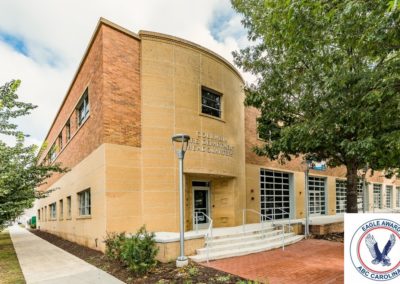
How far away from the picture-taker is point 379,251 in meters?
2.98

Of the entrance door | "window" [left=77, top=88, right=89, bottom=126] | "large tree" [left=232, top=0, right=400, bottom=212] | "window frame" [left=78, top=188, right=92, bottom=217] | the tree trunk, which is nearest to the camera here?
"large tree" [left=232, top=0, right=400, bottom=212]

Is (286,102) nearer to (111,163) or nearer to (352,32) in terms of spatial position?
(352,32)

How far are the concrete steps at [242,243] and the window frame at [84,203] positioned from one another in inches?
253

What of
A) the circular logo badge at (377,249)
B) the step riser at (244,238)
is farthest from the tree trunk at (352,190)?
the circular logo badge at (377,249)

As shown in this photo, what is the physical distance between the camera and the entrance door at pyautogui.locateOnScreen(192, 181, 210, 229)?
47.6 feet

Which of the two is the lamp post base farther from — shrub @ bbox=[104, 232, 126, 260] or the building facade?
the building facade

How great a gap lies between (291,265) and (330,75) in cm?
586

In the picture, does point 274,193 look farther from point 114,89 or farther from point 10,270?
point 10,270

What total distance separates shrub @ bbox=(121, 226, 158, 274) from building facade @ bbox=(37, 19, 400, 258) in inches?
116

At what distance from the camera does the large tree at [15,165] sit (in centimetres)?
1196

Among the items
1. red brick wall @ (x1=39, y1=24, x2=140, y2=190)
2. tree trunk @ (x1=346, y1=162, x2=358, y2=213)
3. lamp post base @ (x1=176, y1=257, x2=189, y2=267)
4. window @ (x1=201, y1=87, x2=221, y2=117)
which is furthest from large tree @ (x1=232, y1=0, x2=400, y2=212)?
lamp post base @ (x1=176, y1=257, x2=189, y2=267)

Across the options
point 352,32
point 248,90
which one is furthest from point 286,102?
point 352,32

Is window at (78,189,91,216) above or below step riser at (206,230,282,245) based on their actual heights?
above

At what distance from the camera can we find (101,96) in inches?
455
